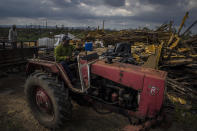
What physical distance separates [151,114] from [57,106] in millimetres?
1714

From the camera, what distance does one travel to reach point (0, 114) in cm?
374

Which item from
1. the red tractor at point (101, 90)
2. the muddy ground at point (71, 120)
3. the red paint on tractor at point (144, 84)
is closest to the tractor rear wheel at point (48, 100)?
the red tractor at point (101, 90)

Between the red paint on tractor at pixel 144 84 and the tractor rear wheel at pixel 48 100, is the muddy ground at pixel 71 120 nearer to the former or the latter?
the tractor rear wheel at pixel 48 100

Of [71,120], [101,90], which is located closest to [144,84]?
[101,90]

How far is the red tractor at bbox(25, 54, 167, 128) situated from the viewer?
2682 mm

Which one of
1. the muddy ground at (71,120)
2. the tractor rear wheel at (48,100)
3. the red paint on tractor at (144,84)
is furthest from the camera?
the muddy ground at (71,120)

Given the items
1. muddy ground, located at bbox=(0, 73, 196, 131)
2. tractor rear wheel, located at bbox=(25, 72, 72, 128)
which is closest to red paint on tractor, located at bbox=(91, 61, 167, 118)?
muddy ground, located at bbox=(0, 73, 196, 131)

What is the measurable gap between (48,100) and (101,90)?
1.13 metres

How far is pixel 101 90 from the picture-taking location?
10.6ft

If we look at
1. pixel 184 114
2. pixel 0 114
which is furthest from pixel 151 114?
pixel 0 114

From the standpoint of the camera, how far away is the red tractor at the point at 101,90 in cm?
268

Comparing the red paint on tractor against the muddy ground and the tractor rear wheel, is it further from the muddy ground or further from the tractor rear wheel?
the tractor rear wheel

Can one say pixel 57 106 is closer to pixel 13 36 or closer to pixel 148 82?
pixel 148 82

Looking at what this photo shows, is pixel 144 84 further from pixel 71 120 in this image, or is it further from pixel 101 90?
pixel 71 120
